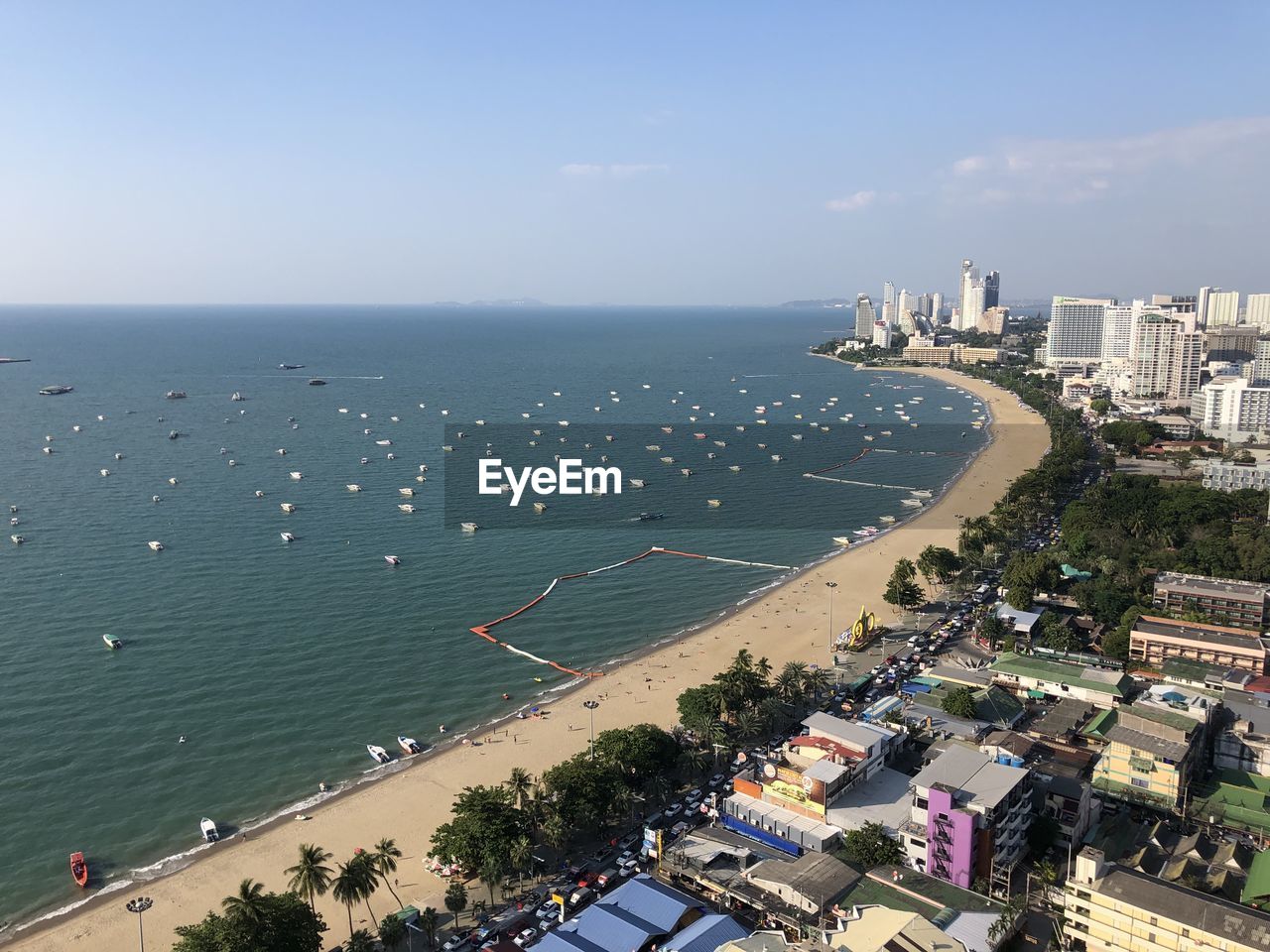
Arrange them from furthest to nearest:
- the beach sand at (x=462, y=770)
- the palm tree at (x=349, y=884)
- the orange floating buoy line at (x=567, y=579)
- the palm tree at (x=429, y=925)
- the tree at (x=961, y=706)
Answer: the orange floating buoy line at (x=567, y=579) < the tree at (x=961, y=706) < the beach sand at (x=462, y=770) < the palm tree at (x=429, y=925) < the palm tree at (x=349, y=884)

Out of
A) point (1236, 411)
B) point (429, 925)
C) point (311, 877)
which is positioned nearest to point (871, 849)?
point (429, 925)

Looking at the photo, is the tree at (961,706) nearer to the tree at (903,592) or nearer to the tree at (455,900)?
the tree at (903,592)

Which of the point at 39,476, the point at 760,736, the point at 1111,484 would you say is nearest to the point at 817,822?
the point at 760,736

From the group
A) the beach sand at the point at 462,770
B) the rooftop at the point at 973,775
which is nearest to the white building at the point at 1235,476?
the beach sand at the point at 462,770

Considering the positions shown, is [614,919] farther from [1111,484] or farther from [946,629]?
[1111,484]

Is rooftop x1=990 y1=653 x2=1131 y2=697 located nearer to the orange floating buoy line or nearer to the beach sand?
the beach sand

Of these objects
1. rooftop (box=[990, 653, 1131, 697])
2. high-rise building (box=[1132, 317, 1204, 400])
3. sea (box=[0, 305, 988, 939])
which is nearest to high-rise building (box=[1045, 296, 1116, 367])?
high-rise building (box=[1132, 317, 1204, 400])

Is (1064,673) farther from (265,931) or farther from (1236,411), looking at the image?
(1236,411)

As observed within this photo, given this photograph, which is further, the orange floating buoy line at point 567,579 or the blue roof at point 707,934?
the orange floating buoy line at point 567,579
